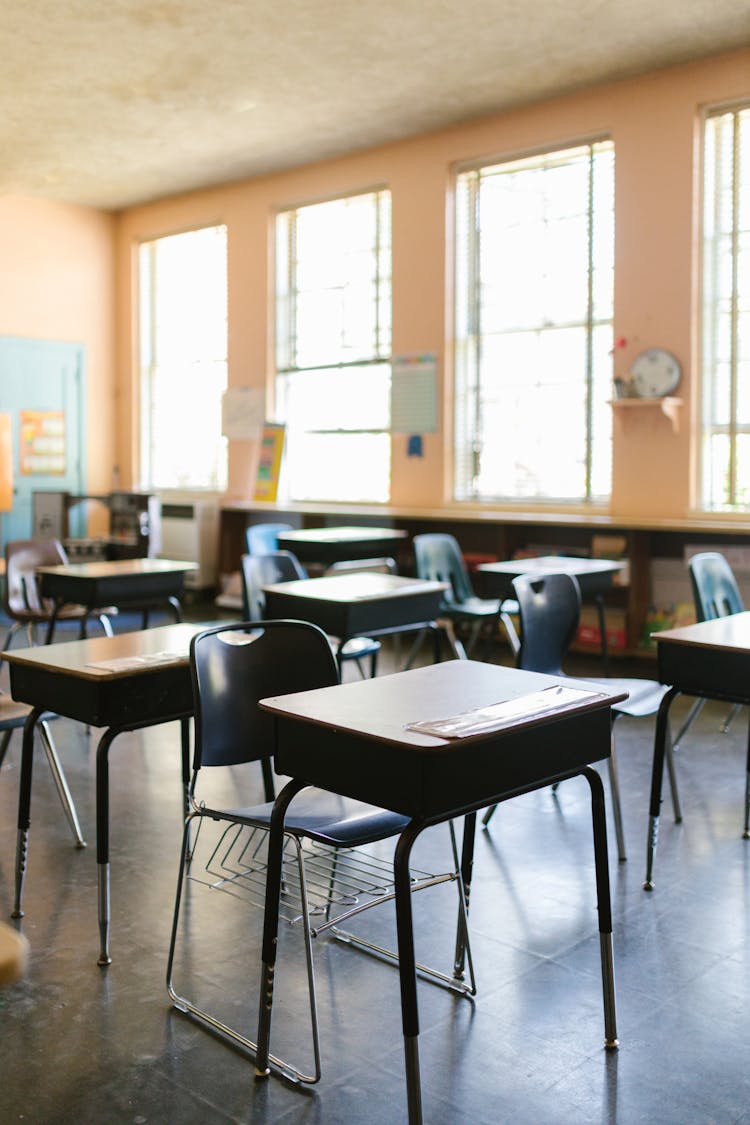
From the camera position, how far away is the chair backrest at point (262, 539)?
641 cm

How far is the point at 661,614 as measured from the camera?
6699mm

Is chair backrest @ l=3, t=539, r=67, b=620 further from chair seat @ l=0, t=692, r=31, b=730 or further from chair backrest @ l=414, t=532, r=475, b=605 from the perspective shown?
chair seat @ l=0, t=692, r=31, b=730

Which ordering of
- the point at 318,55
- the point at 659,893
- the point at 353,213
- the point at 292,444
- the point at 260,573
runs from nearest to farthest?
1. the point at 659,893
2. the point at 260,573
3. the point at 318,55
4. the point at 353,213
5. the point at 292,444

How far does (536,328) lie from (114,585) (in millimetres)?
3722

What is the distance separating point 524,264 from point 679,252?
1216mm

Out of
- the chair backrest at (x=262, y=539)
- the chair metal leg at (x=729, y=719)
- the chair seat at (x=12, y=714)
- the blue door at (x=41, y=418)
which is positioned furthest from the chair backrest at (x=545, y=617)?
the blue door at (x=41, y=418)

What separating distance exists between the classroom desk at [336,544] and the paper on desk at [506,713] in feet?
14.8

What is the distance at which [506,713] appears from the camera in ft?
7.13

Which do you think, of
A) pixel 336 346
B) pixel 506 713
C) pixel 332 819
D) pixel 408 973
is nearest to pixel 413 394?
pixel 336 346

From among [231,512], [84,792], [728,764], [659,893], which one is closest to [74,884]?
[84,792]

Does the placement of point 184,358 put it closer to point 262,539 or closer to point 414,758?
point 262,539

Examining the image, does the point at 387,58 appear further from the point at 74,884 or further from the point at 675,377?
the point at 74,884

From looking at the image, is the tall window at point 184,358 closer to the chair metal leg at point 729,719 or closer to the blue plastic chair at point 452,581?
the blue plastic chair at point 452,581

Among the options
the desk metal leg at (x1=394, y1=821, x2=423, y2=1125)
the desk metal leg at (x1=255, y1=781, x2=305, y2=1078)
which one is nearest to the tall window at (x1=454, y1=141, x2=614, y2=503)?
the desk metal leg at (x1=255, y1=781, x2=305, y2=1078)
